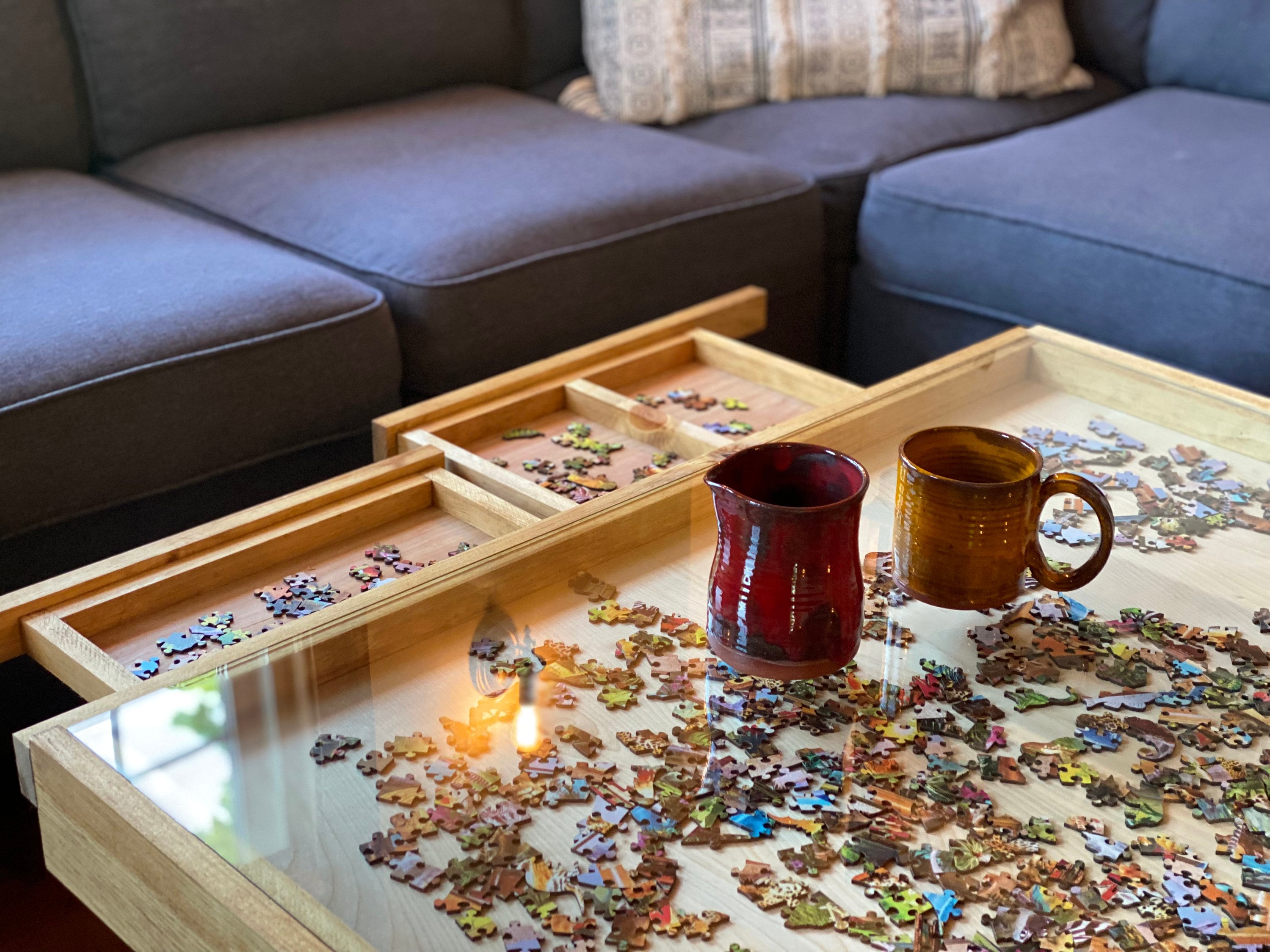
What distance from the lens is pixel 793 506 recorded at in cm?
84

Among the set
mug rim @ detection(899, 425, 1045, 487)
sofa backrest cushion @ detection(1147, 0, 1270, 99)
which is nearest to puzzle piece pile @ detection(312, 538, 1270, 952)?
mug rim @ detection(899, 425, 1045, 487)

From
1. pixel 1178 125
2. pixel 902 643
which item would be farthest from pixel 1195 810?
pixel 1178 125

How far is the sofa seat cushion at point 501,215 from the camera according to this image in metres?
1.57

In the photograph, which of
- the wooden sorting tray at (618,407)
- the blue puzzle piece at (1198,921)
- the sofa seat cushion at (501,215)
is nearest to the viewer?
the blue puzzle piece at (1198,921)

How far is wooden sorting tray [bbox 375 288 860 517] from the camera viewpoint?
1.20 meters

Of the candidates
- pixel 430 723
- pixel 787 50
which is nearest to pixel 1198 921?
pixel 430 723

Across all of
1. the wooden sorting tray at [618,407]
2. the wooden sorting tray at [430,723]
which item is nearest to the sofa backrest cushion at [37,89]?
the wooden sorting tray at [618,407]

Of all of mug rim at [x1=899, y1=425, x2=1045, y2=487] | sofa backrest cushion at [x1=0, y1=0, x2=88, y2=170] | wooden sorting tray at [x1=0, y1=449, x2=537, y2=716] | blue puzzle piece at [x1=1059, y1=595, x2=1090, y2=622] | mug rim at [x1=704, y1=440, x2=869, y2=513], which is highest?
sofa backrest cushion at [x1=0, y1=0, x2=88, y2=170]

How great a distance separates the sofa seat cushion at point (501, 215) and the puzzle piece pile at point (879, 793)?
77cm

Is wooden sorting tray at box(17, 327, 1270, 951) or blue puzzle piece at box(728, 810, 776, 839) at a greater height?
wooden sorting tray at box(17, 327, 1270, 951)

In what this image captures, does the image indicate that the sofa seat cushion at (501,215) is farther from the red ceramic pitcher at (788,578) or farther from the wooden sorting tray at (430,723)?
the red ceramic pitcher at (788,578)

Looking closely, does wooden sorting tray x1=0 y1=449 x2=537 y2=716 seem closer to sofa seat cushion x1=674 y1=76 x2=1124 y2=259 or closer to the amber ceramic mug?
the amber ceramic mug

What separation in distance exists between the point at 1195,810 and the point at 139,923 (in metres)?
0.60

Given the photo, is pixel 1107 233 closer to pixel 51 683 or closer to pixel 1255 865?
pixel 1255 865
